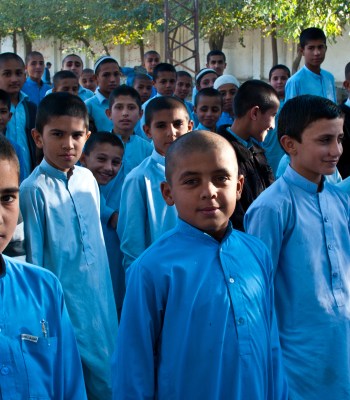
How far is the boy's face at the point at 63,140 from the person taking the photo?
334 cm

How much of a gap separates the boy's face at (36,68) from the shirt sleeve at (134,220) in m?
5.88

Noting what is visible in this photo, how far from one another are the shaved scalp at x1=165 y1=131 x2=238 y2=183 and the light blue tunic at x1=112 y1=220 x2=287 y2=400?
0.98 feet

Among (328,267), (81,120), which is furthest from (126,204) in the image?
(328,267)

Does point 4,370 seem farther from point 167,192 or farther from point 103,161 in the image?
point 103,161

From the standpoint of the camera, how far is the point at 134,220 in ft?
12.2

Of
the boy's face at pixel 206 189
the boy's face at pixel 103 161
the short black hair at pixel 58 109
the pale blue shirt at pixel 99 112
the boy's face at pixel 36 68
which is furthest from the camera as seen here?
the boy's face at pixel 36 68

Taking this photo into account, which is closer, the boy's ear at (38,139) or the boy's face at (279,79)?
the boy's ear at (38,139)

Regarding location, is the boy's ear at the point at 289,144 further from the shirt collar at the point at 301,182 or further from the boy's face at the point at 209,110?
the boy's face at the point at 209,110

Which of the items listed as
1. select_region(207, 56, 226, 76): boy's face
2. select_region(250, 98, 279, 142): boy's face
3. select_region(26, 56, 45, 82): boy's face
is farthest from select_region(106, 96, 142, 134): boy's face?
select_region(207, 56, 226, 76): boy's face

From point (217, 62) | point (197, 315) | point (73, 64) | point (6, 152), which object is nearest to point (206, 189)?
point (197, 315)

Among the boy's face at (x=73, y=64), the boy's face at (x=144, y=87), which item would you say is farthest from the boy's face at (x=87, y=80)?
the boy's face at (x=144, y=87)

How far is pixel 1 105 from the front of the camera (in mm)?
5152

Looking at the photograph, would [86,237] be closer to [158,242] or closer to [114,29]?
[158,242]

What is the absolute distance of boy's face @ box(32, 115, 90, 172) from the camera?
3336mm
